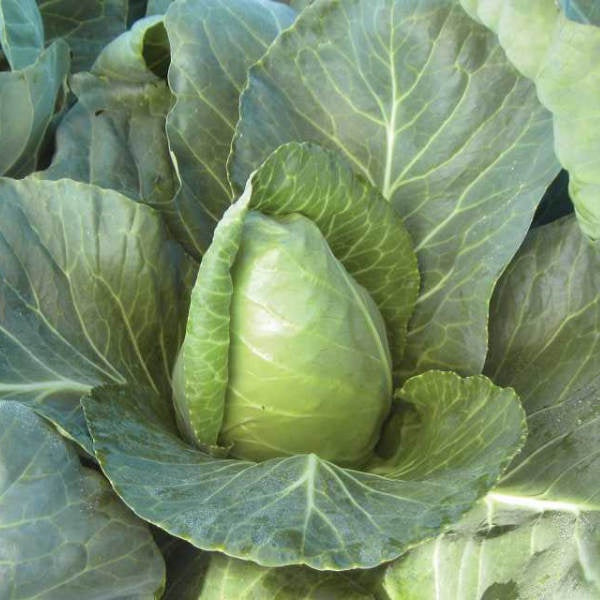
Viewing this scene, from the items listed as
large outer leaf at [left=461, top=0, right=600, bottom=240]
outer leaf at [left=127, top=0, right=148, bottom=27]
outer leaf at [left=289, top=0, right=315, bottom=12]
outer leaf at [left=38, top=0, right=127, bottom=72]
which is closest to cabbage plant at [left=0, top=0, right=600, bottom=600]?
large outer leaf at [left=461, top=0, right=600, bottom=240]

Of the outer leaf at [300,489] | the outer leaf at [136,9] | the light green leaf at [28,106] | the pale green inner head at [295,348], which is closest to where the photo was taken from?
the outer leaf at [300,489]

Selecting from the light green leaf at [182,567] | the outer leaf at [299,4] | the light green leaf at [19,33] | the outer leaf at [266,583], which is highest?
the outer leaf at [299,4]

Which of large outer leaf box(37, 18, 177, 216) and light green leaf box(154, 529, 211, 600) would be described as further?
large outer leaf box(37, 18, 177, 216)

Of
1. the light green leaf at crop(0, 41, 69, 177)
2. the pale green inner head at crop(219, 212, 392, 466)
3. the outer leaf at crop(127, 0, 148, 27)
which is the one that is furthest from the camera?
the outer leaf at crop(127, 0, 148, 27)

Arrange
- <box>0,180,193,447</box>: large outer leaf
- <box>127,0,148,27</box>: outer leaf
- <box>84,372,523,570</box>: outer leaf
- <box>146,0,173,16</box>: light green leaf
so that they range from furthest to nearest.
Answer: <box>127,0,148,27</box>: outer leaf, <box>146,0,173,16</box>: light green leaf, <box>0,180,193,447</box>: large outer leaf, <box>84,372,523,570</box>: outer leaf

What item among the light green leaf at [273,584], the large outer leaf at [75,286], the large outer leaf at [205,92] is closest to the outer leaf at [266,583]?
the light green leaf at [273,584]

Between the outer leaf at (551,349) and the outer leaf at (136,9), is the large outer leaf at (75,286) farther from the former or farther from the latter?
the outer leaf at (136,9)

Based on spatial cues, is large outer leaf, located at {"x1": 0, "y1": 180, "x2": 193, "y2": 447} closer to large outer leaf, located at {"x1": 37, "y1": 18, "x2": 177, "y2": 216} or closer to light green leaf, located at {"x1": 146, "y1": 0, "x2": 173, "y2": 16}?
large outer leaf, located at {"x1": 37, "y1": 18, "x2": 177, "y2": 216}

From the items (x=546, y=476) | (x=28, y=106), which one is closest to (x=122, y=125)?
(x=28, y=106)
